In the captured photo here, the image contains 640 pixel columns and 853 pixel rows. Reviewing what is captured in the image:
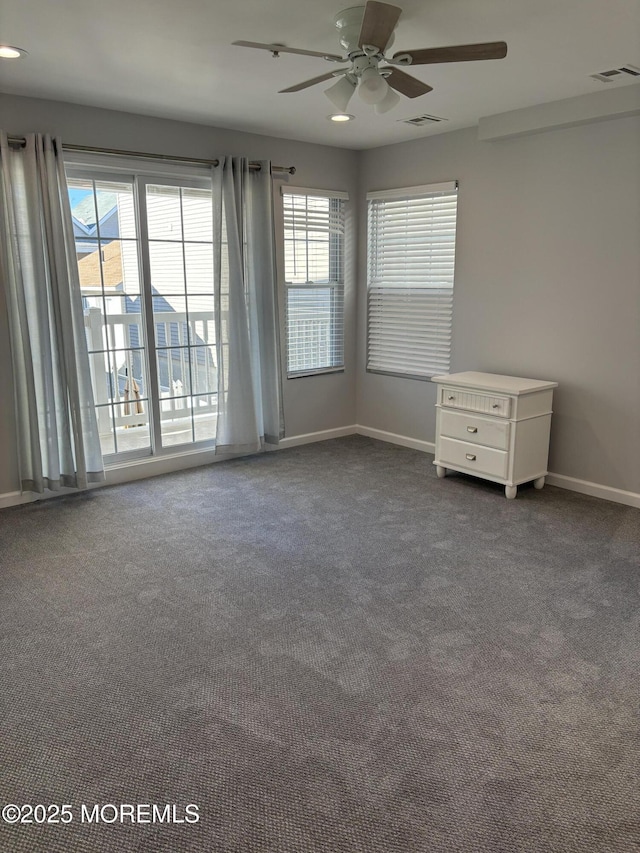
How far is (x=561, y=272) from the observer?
13.8 feet

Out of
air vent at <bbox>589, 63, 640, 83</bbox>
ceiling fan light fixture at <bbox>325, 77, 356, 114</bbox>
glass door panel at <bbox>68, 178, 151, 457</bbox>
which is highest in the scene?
air vent at <bbox>589, 63, 640, 83</bbox>

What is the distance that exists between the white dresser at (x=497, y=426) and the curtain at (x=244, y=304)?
145cm

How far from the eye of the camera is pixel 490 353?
15.6 ft

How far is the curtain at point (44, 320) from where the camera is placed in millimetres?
3771

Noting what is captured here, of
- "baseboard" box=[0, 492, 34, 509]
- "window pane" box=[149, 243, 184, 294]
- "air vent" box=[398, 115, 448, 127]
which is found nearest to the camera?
"baseboard" box=[0, 492, 34, 509]

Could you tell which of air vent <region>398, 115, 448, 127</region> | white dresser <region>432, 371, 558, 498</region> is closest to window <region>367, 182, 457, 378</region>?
air vent <region>398, 115, 448, 127</region>

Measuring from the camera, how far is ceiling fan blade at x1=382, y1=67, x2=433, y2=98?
2.71 m

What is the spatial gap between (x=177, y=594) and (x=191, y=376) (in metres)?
2.29

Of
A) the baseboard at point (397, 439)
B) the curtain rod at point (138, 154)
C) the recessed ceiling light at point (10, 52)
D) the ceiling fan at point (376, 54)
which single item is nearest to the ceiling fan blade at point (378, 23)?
the ceiling fan at point (376, 54)

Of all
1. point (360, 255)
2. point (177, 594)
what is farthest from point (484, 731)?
point (360, 255)

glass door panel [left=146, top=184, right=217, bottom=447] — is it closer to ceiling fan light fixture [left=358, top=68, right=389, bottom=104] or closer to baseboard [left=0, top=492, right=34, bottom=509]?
baseboard [left=0, top=492, right=34, bottom=509]

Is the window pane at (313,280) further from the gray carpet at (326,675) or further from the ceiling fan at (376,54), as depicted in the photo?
the ceiling fan at (376,54)

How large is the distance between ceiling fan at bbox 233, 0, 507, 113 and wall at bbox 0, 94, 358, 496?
165cm

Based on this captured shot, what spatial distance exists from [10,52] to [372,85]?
1772 millimetres
